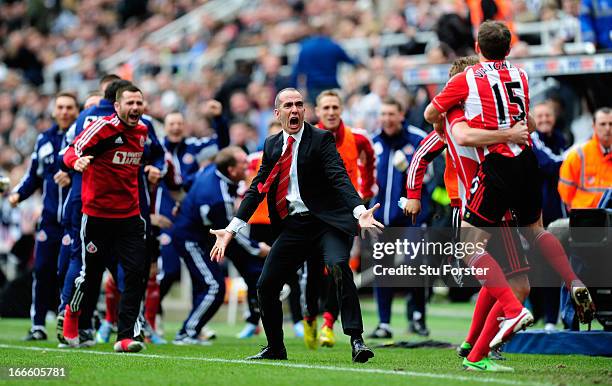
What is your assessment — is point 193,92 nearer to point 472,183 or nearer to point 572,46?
point 572,46

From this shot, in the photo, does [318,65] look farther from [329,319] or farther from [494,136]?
[494,136]

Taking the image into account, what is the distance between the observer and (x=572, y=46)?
16250 millimetres

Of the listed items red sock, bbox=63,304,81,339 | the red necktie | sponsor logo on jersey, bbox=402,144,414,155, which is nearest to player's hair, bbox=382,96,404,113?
sponsor logo on jersey, bbox=402,144,414,155

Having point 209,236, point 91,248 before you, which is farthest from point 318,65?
point 91,248

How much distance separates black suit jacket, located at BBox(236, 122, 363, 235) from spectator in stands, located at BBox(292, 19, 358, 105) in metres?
8.77

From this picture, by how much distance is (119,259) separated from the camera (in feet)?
34.8

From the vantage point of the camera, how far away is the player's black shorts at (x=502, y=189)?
8.27 meters

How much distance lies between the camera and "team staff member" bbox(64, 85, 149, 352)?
1045cm

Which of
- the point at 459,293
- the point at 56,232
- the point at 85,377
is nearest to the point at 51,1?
the point at 459,293

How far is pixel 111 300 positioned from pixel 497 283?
19.0ft

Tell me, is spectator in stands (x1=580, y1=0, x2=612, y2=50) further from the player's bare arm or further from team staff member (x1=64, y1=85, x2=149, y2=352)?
the player's bare arm

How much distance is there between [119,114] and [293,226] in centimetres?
225

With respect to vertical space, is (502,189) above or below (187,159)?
below

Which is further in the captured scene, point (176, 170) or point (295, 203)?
point (176, 170)
